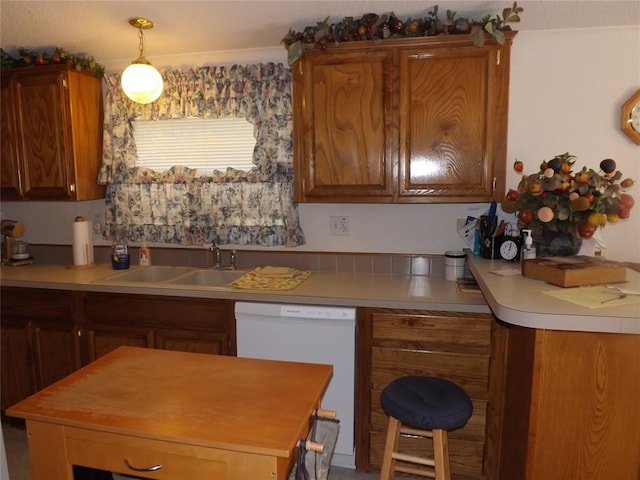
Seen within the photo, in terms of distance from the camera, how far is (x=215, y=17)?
213 centimetres

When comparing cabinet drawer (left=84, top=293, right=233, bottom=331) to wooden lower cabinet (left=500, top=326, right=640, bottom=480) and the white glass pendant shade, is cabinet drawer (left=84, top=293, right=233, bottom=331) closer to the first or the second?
the white glass pendant shade

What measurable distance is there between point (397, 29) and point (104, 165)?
204 centimetres

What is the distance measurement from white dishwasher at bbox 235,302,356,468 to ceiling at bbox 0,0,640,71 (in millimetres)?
1443

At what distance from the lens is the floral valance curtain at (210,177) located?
2598mm

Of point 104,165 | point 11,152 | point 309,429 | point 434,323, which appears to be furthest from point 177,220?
point 309,429

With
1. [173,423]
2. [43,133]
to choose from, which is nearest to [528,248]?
[173,423]

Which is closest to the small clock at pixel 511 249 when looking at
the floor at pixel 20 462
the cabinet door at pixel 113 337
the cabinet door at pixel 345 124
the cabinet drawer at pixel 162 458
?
the cabinet door at pixel 345 124

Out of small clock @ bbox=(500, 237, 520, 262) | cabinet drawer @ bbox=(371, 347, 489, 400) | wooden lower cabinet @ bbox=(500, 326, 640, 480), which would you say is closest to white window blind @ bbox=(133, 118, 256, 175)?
cabinet drawer @ bbox=(371, 347, 489, 400)

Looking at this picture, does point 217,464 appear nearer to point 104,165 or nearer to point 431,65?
point 431,65

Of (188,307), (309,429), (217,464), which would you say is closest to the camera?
(217,464)

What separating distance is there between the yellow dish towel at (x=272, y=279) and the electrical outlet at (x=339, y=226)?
1.02 feet

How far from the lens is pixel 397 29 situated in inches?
83.0

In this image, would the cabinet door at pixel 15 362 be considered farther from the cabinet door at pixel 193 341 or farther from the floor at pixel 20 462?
the cabinet door at pixel 193 341

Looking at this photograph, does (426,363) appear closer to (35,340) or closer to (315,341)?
(315,341)
